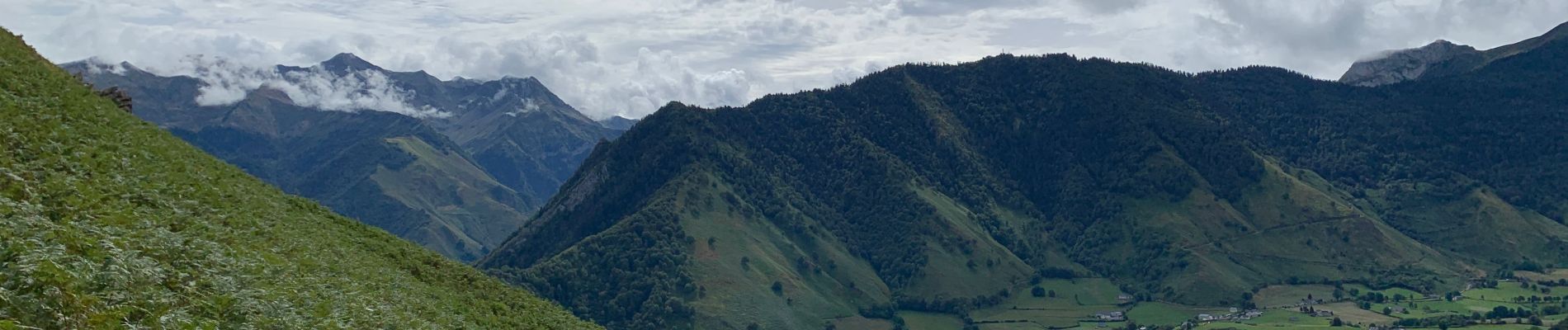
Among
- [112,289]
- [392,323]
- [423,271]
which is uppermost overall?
[112,289]

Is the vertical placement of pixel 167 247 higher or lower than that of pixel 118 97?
lower

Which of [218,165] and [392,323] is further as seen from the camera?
[218,165]

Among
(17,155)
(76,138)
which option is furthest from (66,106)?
(17,155)

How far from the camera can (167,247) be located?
47469 mm

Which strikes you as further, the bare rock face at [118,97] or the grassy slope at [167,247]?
the bare rock face at [118,97]

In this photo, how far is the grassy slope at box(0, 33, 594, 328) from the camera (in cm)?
3656

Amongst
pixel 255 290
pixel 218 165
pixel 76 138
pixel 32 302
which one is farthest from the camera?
pixel 218 165

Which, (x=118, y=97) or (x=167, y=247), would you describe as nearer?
(x=167, y=247)

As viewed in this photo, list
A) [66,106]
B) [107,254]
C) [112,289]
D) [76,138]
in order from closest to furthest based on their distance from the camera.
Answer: [112,289] → [107,254] → [76,138] → [66,106]

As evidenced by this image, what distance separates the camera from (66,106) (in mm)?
72562

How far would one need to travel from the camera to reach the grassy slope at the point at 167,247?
120 ft

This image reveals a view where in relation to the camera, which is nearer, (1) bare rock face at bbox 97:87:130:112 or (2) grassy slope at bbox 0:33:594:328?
(2) grassy slope at bbox 0:33:594:328

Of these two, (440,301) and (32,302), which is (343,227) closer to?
(440,301)

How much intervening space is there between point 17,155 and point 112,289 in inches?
967
